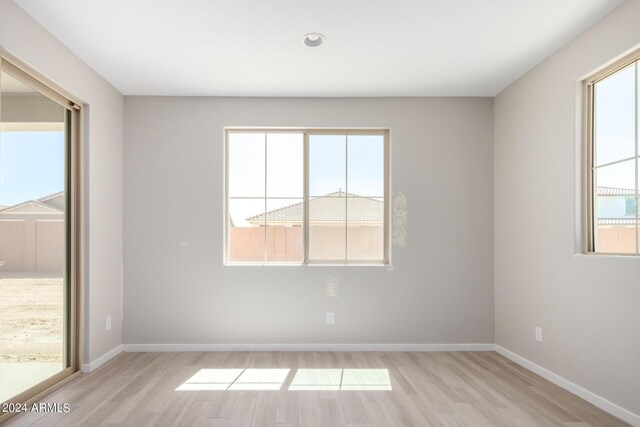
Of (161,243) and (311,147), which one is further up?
(311,147)

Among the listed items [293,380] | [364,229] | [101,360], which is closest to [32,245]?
[101,360]

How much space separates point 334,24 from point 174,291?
2.96 metres

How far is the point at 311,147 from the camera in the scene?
443 cm

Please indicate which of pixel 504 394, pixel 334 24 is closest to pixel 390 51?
pixel 334 24

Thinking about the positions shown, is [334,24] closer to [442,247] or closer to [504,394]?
Result: [442,247]

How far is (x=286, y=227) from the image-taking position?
4.41 meters

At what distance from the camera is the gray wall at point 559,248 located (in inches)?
104

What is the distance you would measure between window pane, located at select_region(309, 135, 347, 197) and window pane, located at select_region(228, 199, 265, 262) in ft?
2.20

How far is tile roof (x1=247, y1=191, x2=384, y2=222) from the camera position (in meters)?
4.41

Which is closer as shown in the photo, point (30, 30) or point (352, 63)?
point (30, 30)

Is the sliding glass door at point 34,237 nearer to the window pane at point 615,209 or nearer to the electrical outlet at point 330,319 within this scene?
the electrical outlet at point 330,319

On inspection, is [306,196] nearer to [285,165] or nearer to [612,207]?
[285,165]

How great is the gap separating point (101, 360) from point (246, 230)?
5.85 feet

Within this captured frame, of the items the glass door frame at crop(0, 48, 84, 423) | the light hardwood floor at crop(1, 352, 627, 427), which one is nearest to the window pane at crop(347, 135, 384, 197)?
the light hardwood floor at crop(1, 352, 627, 427)
